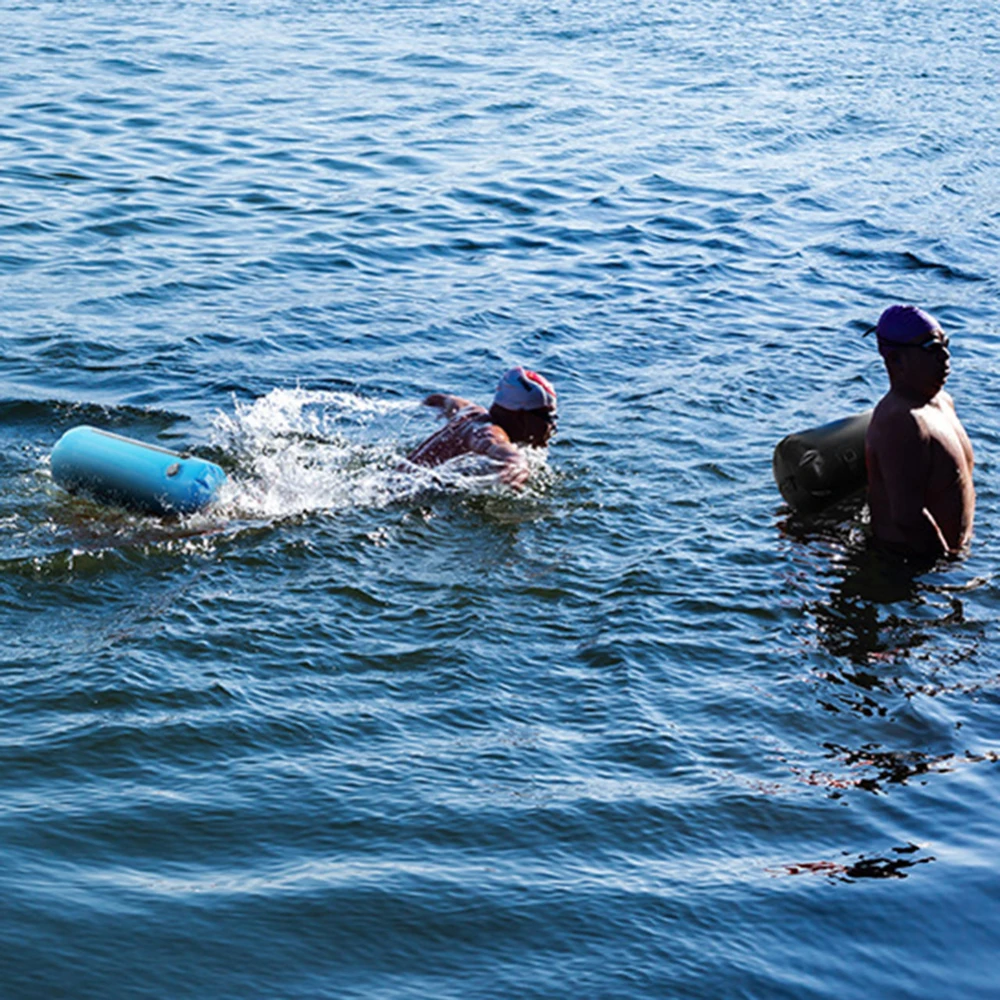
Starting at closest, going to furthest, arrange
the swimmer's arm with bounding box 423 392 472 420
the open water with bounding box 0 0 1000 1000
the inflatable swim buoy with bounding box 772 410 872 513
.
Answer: the open water with bounding box 0 0 1000 1000 < the inflatable swim buoy with bounding box 772 410 872 513 < the swimmer's arm with bounding box 423 392 472 420

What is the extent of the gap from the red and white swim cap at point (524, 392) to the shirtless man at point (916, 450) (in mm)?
1745

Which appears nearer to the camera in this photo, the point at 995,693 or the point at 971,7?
the point at 995,693

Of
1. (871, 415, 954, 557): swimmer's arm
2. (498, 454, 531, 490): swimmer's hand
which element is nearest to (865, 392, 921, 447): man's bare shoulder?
(871, 415, 954, 557): swimmer's arm

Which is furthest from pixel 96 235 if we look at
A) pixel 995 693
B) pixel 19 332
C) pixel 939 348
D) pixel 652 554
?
pixel 995 693

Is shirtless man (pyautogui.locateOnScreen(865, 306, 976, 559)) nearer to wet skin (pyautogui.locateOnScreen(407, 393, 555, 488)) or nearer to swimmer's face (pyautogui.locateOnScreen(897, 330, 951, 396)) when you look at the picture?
swimmer's face (pyautogui.locateOnScreen(897, 330, 951, 396))

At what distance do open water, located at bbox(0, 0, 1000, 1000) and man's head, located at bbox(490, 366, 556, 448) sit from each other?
370 millimetres

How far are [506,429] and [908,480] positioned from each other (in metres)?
2.20

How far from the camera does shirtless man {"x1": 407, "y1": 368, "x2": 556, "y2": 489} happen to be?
8.49 metres

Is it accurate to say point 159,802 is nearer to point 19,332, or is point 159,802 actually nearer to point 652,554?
point 652,554

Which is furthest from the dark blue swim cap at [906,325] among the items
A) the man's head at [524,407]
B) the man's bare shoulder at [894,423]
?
the man's head at [524,407]

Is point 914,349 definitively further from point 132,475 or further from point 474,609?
point 132,475

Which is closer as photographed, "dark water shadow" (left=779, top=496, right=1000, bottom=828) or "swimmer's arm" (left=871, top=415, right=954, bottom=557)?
"dark water shadow" (left=779, top=496, right=1000, bottom=828)

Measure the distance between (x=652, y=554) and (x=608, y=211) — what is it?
8.13 m

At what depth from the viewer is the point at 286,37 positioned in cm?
2303
